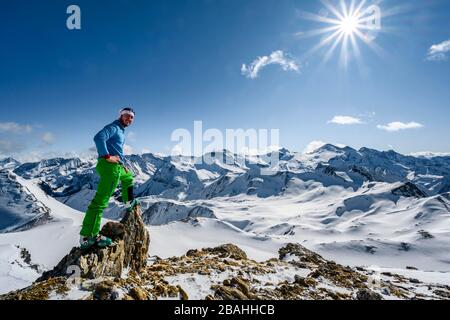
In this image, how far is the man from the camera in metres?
10.3

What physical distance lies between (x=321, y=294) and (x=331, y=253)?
93.5 metres

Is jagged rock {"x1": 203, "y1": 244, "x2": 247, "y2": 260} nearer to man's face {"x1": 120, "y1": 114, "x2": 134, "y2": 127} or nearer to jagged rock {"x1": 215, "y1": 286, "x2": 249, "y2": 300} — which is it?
jagged rock {"x1": 215, "y1": 286, "x2": 249, "y2": 300}

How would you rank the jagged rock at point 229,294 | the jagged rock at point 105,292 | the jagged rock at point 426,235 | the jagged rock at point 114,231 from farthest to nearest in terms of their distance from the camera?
the jagged rock at point 426,235
the jagged rock at point 114,231
the jagged rock at point 229,294
the jagged rock at point 105,292

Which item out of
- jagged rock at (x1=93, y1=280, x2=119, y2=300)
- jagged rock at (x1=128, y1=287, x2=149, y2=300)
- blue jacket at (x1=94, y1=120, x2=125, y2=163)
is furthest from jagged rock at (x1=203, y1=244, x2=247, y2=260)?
jagged rock at (x1=93, y1=280, x2=119, y2=300)

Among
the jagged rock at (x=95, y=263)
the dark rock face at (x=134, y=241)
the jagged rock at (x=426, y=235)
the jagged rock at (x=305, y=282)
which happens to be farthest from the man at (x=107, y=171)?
the jagged rock at (x=426, y=235)

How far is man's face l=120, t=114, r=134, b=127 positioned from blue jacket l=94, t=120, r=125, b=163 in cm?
16

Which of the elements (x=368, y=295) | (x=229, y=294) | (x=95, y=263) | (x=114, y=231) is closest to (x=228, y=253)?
(x=114, y=231)

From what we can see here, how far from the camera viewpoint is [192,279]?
13.6 meters

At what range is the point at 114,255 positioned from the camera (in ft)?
43.9

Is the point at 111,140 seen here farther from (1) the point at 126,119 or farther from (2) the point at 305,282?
(2) the point at 305,282

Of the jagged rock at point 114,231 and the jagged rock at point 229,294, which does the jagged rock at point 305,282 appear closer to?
the jagged rock at point 229,294

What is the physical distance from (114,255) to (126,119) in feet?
20.5

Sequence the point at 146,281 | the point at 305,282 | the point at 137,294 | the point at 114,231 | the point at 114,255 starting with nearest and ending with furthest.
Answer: the point at 137,294, the point at 146,281, the point at 114,255, the point at 305,282, the point at 114,231

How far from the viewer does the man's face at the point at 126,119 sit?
11.5 m
